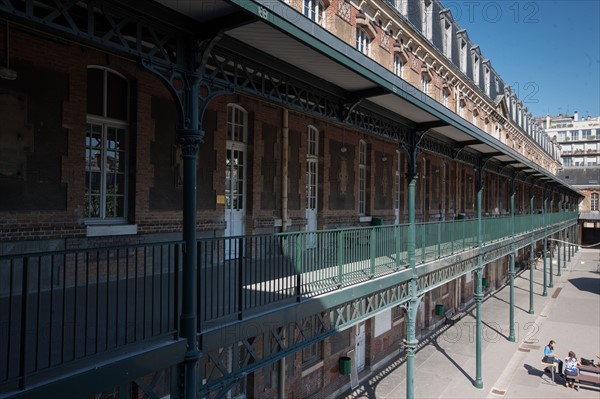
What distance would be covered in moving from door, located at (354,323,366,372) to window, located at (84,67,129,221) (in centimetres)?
836

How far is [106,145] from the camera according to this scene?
6.88m

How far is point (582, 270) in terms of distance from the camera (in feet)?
118

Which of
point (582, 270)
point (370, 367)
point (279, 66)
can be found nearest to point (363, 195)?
point (370, 367)

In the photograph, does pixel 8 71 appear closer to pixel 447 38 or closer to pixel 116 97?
pixel 116 97

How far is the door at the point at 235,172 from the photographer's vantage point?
932 cm

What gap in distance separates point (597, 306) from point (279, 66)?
24784 millimetres

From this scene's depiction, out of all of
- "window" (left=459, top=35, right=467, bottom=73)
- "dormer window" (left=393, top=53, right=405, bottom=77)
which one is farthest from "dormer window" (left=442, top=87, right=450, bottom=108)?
"dormer window" (left=393, top=53, right=405, bottom=77)

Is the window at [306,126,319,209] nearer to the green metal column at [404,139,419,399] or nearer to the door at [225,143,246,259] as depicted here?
the door at [225,143,246,259]

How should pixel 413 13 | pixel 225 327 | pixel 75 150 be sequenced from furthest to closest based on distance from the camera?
1. pixel 413 13
2. pixel 75 150
3. pixel 225 327

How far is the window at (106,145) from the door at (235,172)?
2426mm

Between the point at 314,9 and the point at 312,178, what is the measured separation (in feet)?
17.0

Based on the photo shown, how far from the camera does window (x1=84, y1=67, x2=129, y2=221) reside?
666cm

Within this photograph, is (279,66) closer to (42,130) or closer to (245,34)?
(245,34)

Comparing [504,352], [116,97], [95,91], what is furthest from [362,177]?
[95,91]
